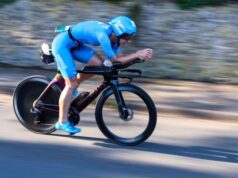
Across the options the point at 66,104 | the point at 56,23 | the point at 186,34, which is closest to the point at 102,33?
the point at 66,104

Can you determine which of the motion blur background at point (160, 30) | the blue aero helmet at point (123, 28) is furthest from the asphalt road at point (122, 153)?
the motion blur background at point (160, 30)

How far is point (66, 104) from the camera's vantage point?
23.4 feet

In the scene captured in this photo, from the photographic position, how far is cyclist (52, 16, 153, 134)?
22.1 ft

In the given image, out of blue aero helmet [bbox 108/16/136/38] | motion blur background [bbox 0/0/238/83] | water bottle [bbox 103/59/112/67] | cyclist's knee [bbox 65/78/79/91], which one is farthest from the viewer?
motion blur background [bbox 0/0/238/83]

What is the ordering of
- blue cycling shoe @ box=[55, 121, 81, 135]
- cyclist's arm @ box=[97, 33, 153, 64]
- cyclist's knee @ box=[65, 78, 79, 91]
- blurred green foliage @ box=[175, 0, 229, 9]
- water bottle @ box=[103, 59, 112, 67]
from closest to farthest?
→ cyclist's arm @ box=[97, 33, 153, 64]
water bottle @ box=[103, 59, 112, 67]
cyclist's knee @ box=[65, 78, 79, 91]
blue cycling shoe @ box=[55, 121, 81, 135]
blurred green foliage @ box=[175, 0, 229, 9]

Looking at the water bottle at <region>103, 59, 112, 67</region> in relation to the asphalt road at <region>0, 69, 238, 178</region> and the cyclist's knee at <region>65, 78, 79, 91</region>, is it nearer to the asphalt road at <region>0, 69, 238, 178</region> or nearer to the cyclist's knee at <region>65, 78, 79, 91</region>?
the cyclist's knee at <region>65, 78, 79, 91</region>

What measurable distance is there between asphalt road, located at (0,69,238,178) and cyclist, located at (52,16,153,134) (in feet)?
1.32

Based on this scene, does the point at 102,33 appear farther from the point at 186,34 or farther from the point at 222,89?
the point at 186,34

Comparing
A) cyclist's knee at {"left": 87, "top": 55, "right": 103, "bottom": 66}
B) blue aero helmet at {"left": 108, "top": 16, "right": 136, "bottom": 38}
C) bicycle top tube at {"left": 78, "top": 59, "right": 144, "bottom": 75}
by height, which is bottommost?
bicycle top tube at {"left": 78, "top": 59, "right": 144, "bottom": 75}

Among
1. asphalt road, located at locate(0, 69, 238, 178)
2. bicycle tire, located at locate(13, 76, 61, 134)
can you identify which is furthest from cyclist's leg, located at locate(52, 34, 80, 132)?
asphalt road, located at locate(0, 69, 238, 178)

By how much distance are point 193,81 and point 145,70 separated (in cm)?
94

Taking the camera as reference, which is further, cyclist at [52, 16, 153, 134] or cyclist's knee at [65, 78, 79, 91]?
cyclist's knee at [65, 78, 79, 91]

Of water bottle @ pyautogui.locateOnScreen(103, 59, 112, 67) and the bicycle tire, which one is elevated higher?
water bottle @ pyautogui.locateOnScreen(103, 59, 112, 67)

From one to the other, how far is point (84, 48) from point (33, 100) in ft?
3.29
